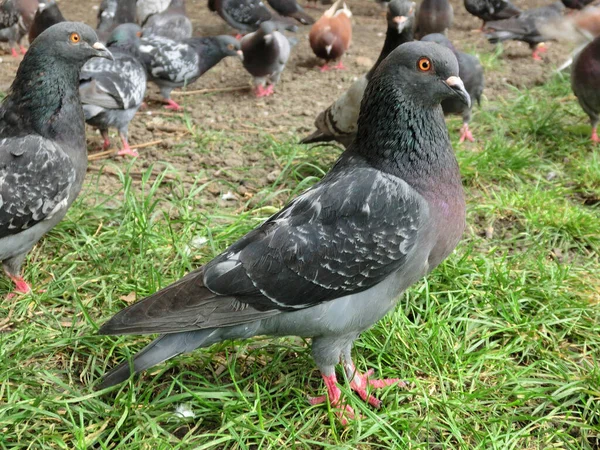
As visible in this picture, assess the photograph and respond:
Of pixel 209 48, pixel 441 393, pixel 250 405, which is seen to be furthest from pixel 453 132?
pixel 250 405

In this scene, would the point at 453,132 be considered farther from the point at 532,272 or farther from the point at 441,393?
the point at 441,393

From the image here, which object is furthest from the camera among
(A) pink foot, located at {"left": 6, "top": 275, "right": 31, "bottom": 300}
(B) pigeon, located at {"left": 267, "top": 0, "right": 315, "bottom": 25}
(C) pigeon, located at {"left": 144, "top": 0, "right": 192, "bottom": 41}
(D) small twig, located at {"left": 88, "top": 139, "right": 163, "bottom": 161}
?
(B) pigeon, located at {"left": 267, "top": 0, "right": 315, "bottom": 25}

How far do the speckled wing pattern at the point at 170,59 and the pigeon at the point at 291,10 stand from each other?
4022mm

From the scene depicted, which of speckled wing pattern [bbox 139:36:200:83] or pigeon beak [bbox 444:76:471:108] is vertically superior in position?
pigeon beak [bbox 444:76:471:108]

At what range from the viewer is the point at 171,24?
32.0 ft

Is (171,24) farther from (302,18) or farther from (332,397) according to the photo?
(332,397)

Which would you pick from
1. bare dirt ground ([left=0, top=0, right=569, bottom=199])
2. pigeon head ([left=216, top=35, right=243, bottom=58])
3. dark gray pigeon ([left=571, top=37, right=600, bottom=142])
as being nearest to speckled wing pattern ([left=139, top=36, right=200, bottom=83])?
bare dirt ground ([left=0, top=0, right=569, bottom=199])

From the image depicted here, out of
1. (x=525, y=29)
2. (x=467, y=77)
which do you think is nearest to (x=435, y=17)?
(x=525, y=29)

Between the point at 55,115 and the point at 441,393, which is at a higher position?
the point at 55,115

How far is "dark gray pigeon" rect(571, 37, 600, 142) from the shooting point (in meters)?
6.53

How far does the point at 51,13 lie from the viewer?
854 centimetres

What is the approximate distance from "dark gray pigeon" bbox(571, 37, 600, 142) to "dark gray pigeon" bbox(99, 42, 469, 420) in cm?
407

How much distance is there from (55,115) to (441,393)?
10.1ft

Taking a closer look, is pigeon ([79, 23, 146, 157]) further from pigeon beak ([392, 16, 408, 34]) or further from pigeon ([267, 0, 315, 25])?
pigeon ([267, 0, 315, 25])
